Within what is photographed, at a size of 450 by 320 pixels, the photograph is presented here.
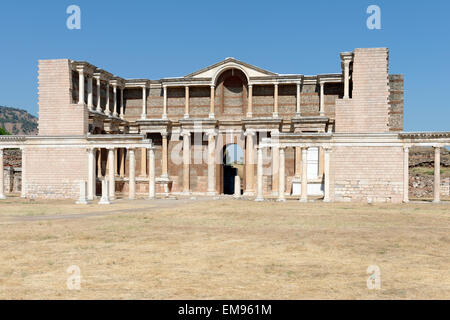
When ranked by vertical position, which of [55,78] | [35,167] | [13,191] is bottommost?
[13,191]

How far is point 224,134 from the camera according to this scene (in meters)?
47.3

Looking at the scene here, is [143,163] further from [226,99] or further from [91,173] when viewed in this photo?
[226,99]

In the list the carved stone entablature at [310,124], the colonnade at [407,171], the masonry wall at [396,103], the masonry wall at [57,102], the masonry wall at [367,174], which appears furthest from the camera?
the masonry wall at [396,103]

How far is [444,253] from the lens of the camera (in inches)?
516

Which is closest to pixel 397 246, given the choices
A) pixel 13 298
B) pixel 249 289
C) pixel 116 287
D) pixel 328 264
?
pixel 328 264

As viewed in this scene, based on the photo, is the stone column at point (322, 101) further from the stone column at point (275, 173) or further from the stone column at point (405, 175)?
the stone column at point (405, 175)

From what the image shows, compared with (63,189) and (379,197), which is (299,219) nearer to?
(379,197)

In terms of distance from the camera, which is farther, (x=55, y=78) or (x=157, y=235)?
(x=55, y=78)

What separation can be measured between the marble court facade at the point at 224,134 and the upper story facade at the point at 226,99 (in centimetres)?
10

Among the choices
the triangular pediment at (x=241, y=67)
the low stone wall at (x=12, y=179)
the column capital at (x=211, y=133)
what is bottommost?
the low stone wall at (x=12, y=179)

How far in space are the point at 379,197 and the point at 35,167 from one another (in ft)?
92.0

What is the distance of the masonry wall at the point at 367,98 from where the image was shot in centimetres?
3694

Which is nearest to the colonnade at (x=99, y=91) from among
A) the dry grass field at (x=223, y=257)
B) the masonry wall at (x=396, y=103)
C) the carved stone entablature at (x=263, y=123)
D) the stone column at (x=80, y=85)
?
the stone column at (x=80, y=85)

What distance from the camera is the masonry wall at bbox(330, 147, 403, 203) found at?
34219 millimetres
